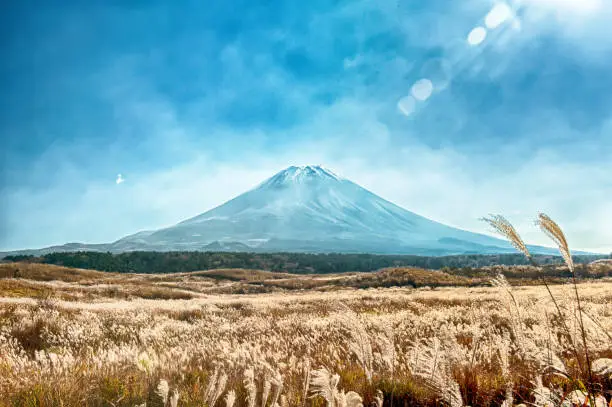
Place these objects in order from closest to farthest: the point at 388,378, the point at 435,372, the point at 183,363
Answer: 1. the point at 435,372
2. the point at 388,378
3. the point at 183,363

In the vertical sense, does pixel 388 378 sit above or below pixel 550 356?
below

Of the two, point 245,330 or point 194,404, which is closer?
point 194,404

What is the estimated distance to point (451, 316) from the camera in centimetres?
1224

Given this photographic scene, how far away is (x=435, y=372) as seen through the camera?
289 cm

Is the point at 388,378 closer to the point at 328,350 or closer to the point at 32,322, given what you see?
the point at 328,350

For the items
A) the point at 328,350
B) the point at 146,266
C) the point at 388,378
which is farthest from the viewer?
the point at 146,266

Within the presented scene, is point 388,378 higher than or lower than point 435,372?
lower

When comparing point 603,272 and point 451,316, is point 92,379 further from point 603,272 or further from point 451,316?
point 603,272

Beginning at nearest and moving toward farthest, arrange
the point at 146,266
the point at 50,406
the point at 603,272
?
the point at 50,406 < the point at 603,272 < the point at 146,266

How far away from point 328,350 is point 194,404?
391cm

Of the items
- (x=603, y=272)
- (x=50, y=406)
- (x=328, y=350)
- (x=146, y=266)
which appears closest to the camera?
(x=50, y=406)

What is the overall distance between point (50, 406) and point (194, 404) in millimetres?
1249

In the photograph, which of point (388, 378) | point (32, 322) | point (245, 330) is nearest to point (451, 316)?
point (245, 330)

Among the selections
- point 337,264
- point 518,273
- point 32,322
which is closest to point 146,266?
point 337,264
